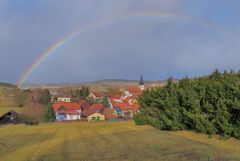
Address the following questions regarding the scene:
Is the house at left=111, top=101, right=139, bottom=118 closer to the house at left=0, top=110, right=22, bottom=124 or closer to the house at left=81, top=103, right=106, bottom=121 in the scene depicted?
the house at left=81, top=103, right=106, bottom=121

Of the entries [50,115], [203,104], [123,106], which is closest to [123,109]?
[123,106]

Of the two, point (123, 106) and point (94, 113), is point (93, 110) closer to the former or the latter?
point (94, 113)

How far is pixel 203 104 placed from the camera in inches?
1806

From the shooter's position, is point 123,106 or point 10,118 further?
point 123,106

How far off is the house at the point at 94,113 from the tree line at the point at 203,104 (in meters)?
53.3

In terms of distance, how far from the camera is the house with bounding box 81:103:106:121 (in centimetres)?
11669

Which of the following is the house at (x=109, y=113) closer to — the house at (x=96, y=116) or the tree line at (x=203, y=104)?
the house at (x=96, y=116)

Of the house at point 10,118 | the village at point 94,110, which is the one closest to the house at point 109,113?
the village at point 94,110

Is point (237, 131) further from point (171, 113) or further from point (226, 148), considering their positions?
point (171, 113)

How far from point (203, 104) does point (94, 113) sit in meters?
74.5

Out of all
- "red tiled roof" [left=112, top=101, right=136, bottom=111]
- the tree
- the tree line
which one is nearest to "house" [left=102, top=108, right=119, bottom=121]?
"red tiled roof" [left=112, top=101, right=136, bottom=111]

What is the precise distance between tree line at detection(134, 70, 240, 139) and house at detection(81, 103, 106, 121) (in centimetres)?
5329

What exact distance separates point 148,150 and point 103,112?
8721cm

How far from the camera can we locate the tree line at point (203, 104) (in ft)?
134
